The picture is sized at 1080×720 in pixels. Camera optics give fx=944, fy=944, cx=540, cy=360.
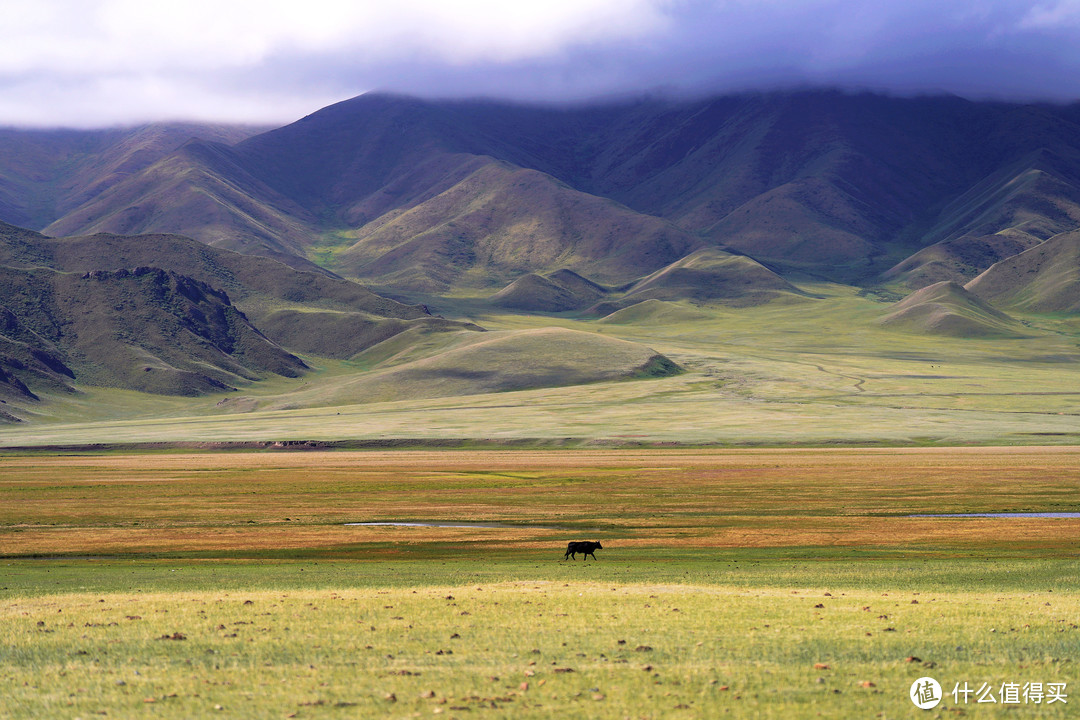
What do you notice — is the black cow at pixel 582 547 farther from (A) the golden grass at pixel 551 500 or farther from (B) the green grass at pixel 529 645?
(B) the green grass at pixel 529 645

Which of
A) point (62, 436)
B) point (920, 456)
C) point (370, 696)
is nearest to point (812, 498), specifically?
point (920, 456)

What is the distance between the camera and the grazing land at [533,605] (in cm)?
1666

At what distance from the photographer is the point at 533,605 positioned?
2659 cm

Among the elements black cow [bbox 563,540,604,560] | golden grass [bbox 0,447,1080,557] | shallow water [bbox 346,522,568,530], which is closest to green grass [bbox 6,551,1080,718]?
black cow [bbox 563,540,604,560]

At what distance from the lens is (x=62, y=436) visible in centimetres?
17625

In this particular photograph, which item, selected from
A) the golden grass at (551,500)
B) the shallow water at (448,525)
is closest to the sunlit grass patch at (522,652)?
the golden grass at (551,500)

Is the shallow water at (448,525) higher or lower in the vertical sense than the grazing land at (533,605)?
lower

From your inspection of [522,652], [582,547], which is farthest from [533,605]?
[582,547]

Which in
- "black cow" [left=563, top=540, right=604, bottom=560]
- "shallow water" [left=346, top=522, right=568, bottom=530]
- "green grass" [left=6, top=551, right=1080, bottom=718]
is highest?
"green grass" [left=6, top=551, right=1080, bottom=718]

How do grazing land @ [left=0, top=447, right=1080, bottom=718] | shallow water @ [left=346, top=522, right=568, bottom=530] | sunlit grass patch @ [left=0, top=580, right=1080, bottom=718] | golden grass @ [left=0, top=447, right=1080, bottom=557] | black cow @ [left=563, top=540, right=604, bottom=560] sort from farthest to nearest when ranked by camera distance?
shallow water @ [left=346, top=522, right=568, bottom=530] < golden grass @ [left=0, top=447, right=1080, bottom=557] < black cow @ [left=563, top=540, right=604, bottom=560] < grazing land @ [left=0, top=447, right=1080, bottom=718] < sunlit grass patch @ [left=0, top=580, right=1080, bottom=718]

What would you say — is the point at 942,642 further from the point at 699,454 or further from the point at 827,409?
the point at 827,409

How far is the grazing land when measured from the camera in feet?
54.6

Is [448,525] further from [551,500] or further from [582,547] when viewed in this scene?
[582,547]

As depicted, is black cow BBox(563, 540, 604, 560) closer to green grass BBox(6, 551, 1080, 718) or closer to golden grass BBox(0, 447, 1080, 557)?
golden grass BBox(0, 447, 1080, 557)
